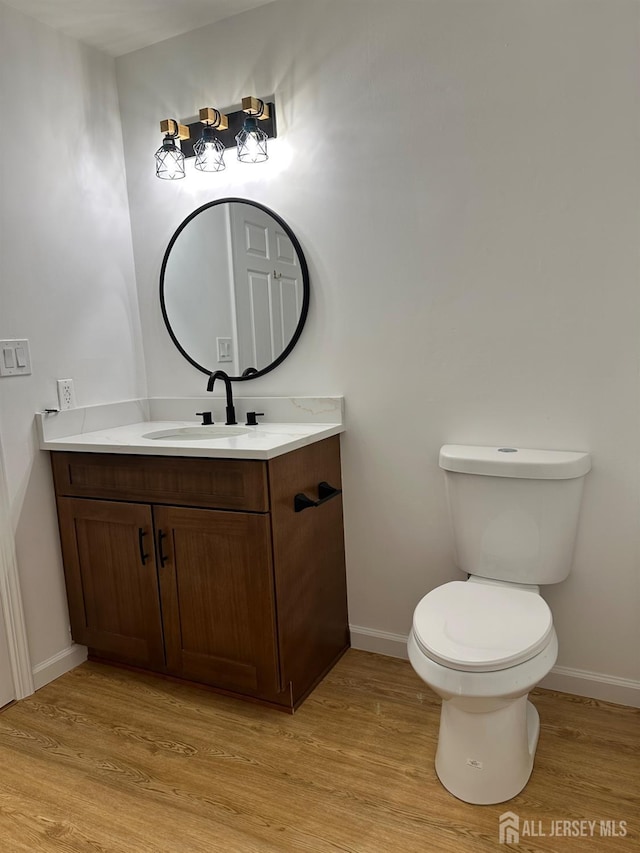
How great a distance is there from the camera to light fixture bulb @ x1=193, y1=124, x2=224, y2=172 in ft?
7.22

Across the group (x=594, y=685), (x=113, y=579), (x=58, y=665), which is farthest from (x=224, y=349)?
(x=594, y=685)

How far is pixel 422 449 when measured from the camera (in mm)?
2113

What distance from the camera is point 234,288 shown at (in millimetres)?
2352

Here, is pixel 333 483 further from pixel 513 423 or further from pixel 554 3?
pixel 554 3

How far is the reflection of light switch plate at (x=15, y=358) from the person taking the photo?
2030 millimetres

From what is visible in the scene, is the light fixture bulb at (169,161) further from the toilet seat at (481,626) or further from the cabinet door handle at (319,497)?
the toilet seat at (481,626)

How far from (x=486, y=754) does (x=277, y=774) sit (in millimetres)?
579

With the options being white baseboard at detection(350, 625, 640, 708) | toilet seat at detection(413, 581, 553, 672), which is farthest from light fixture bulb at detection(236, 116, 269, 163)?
white baseboard at detection(350, 625, 640, 708)

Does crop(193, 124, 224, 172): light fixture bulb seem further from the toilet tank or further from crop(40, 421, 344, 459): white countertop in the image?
the toilet tank

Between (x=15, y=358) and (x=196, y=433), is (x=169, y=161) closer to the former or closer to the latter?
(x=15, y=358)

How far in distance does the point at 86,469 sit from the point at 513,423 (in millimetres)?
1476

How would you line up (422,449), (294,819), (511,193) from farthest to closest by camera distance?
1. (422,449)
2. (511,193)
3. (294,819)

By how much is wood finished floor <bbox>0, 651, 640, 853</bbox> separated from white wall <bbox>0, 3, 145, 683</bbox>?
0.46 metres

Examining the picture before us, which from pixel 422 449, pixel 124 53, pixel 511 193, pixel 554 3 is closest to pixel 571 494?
pixel 422 449
